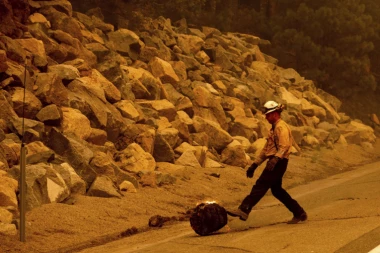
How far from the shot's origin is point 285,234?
888cm

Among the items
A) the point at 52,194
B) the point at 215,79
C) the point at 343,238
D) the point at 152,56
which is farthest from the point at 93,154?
the point at 215,79

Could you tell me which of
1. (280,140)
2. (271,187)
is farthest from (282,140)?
(271,187)

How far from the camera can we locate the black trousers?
9461 mm

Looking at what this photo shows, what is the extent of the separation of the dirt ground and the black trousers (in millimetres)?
2079

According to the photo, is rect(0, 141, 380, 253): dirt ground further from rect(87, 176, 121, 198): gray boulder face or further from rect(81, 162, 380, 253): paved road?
rect(81, 162, 380, 253): paved road

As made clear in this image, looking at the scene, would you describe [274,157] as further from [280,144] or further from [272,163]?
[280,144]

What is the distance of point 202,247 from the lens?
8.69 metres

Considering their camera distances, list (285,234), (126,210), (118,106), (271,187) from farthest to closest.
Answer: (118,106)
(126,210)
(271,187)
(285,234)

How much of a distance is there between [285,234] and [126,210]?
12.3 ft

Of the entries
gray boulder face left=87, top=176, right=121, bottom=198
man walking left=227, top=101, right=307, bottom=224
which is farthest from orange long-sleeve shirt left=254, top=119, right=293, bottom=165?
gray boulder face left=87, top=176, right=121, bottom=198

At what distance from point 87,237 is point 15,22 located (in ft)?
28.1

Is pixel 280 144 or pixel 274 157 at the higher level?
pixel 280 144

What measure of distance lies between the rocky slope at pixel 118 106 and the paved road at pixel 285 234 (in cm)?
197

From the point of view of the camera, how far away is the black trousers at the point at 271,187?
372 inches
